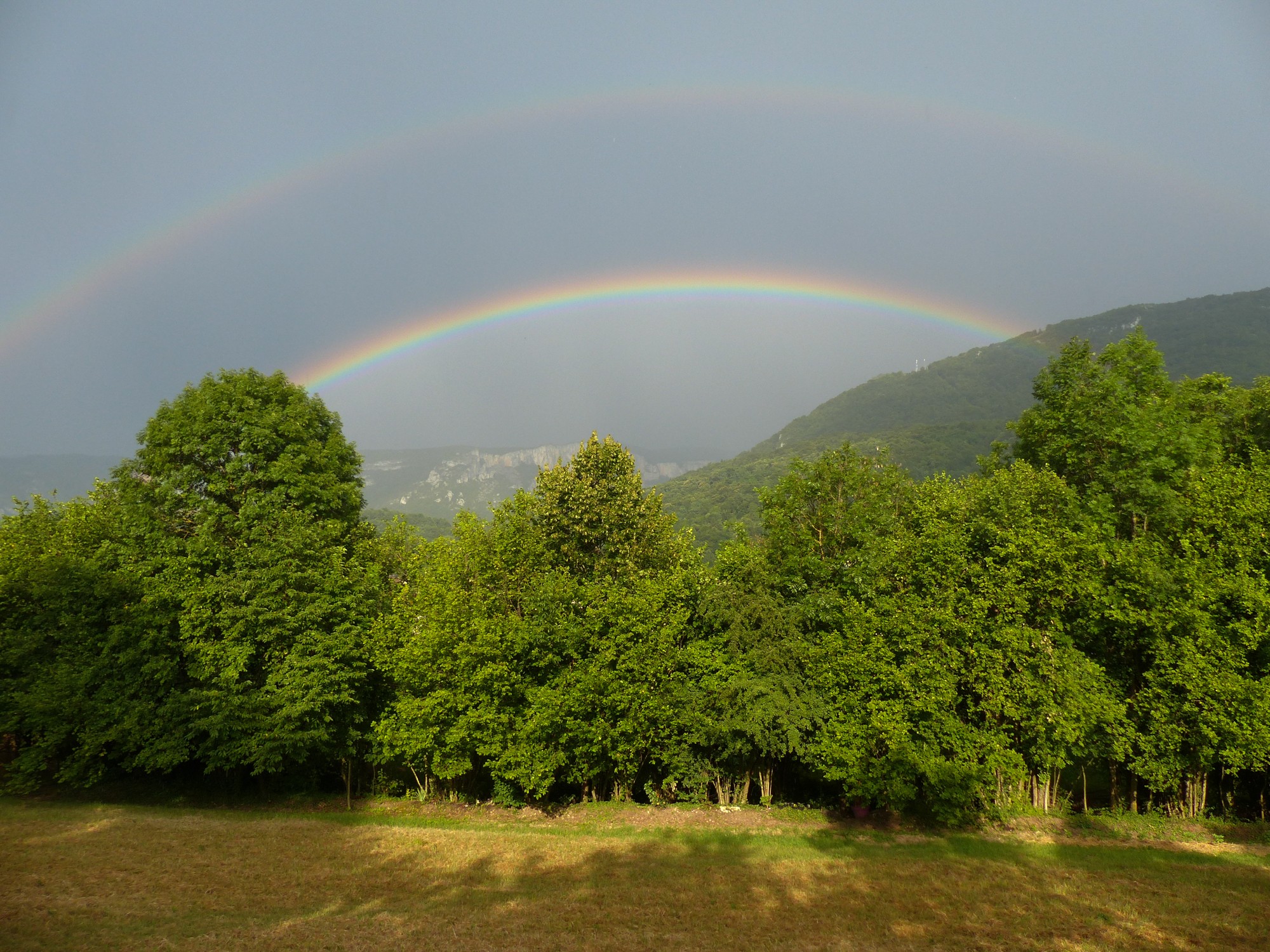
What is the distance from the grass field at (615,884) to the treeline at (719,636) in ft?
7.26

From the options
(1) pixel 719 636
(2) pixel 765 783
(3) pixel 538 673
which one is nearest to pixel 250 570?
(3) pixel 538 673

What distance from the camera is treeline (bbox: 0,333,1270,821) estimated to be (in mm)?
21781

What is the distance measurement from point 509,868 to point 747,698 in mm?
9733

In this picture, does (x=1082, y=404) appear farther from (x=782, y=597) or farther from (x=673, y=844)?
(x=673, y=844)

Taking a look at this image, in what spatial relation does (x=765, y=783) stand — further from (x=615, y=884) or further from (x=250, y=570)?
(x=250, y=570)

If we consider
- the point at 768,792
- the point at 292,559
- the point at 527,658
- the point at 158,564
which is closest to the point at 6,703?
the point at 158,564

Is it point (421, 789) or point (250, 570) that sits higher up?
point (250, 570)

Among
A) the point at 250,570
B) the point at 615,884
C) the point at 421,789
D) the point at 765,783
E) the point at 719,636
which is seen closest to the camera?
the point at 615,884

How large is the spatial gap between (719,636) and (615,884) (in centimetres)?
1049

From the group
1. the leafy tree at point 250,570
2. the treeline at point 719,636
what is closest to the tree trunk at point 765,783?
the treeline at point 719,636

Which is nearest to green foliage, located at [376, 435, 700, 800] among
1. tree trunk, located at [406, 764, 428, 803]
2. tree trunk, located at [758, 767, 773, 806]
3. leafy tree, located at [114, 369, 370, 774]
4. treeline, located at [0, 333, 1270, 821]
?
treeline, located at [0, 333, 1270, 821]

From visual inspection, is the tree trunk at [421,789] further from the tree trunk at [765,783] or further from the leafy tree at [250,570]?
the tree trunk at [765,783]

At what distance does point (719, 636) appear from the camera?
2580 centimetres

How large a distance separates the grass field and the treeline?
2.21 meters
